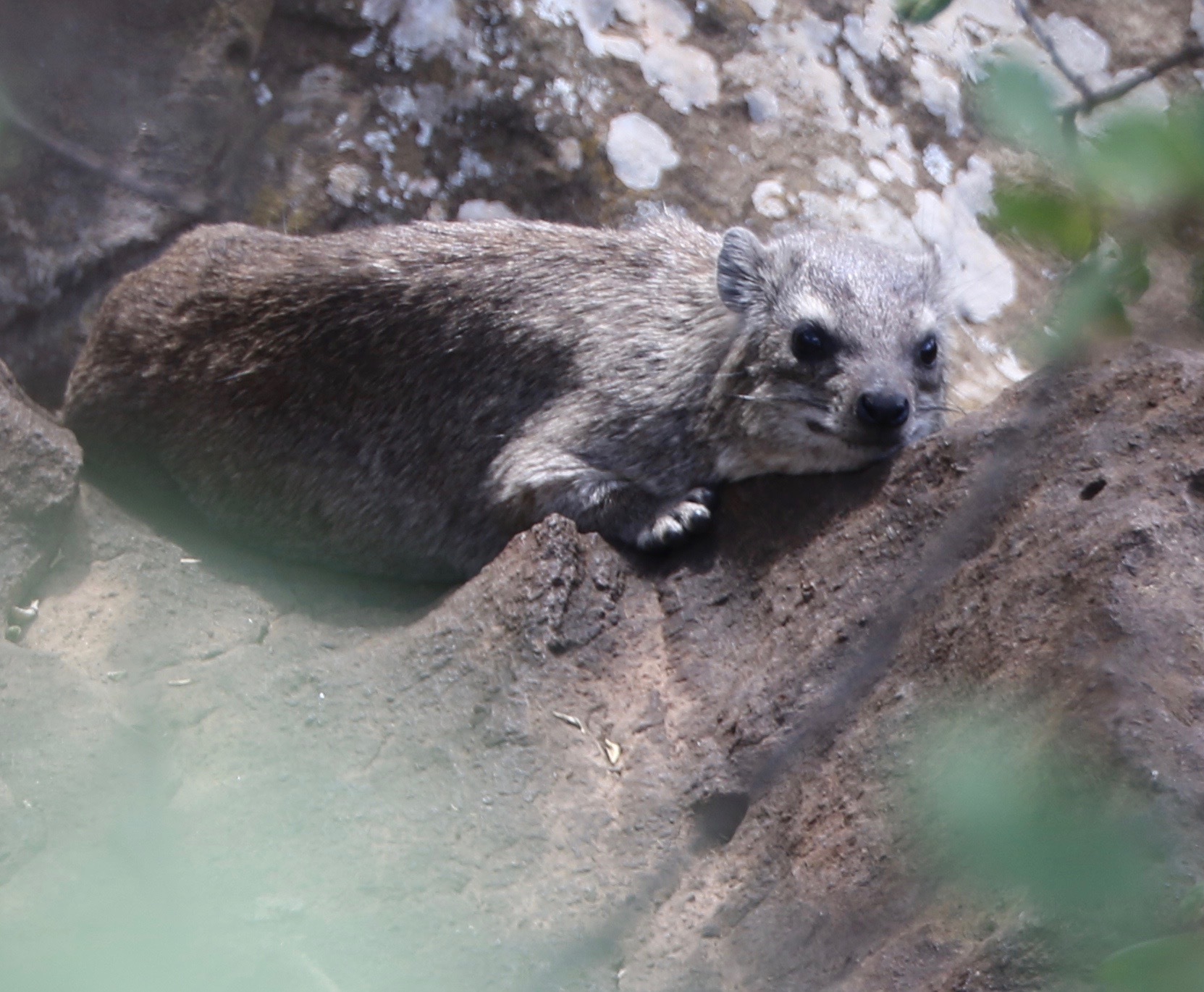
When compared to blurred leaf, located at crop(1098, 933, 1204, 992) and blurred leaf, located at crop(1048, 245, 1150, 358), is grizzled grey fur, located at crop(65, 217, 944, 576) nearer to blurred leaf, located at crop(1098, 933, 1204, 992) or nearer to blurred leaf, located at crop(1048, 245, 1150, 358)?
blurred leaf, located at crop(1048, 245, 1150, 358)

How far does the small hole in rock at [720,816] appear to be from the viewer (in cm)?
333

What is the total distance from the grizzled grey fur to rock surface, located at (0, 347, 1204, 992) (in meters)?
0.61

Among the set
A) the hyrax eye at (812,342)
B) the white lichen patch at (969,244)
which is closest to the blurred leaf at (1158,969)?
the hyrax eye at (812,342)

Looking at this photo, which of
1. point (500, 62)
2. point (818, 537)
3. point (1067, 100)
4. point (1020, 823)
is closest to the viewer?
point (1020, 823)

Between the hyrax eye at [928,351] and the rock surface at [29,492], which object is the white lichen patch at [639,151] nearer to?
the hyrax eye at [928,351]

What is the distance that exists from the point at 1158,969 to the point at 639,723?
3035 mm

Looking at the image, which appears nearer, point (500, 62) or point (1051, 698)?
point (1051, 698)

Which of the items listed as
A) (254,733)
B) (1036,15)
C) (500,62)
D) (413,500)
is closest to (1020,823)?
(254,733)

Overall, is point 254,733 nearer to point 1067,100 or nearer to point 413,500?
point 413,500

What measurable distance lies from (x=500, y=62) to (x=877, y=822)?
461cm

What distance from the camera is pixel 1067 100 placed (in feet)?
3.32

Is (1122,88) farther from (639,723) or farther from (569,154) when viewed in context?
(569,154)

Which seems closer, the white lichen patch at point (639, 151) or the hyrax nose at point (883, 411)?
the hyrax nose at point (883, 411)

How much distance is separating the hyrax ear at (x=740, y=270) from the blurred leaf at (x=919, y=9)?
3.75m
